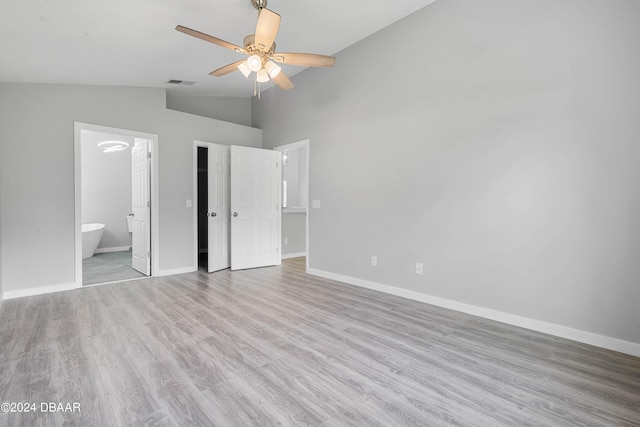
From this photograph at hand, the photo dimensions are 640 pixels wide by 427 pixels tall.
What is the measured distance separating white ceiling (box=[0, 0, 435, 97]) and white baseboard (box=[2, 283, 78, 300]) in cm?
248

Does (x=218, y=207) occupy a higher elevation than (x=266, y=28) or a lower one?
lower

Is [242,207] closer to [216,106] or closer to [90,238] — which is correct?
[216,106]

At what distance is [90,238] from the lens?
249 inches

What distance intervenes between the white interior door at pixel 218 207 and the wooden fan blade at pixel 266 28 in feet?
9.35

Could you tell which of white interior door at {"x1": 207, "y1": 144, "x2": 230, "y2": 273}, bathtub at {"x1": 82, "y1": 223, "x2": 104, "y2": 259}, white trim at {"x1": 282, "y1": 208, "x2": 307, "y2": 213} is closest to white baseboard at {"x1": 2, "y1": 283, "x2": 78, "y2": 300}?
white interior door at {"x1": 207, "y1": 144, "x2": 230, "y2": 273}

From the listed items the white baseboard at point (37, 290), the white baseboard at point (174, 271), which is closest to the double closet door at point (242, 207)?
the white baseboard at point (174, 271)

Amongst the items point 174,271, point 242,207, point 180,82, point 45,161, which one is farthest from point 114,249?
point 180,82

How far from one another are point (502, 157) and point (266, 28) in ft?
7.89

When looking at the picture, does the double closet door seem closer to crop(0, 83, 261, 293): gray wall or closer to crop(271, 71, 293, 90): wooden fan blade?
crop(0, 83, 261, 293): gray wall

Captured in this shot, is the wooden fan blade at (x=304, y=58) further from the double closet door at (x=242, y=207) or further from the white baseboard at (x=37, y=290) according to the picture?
the white baseboard at (x=37, y=290)

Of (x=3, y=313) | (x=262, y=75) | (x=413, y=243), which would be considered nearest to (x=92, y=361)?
(x=3, y=313)

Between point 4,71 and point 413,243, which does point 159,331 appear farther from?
point 4,71

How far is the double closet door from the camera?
5.16m

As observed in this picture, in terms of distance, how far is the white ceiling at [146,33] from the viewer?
2.65m
